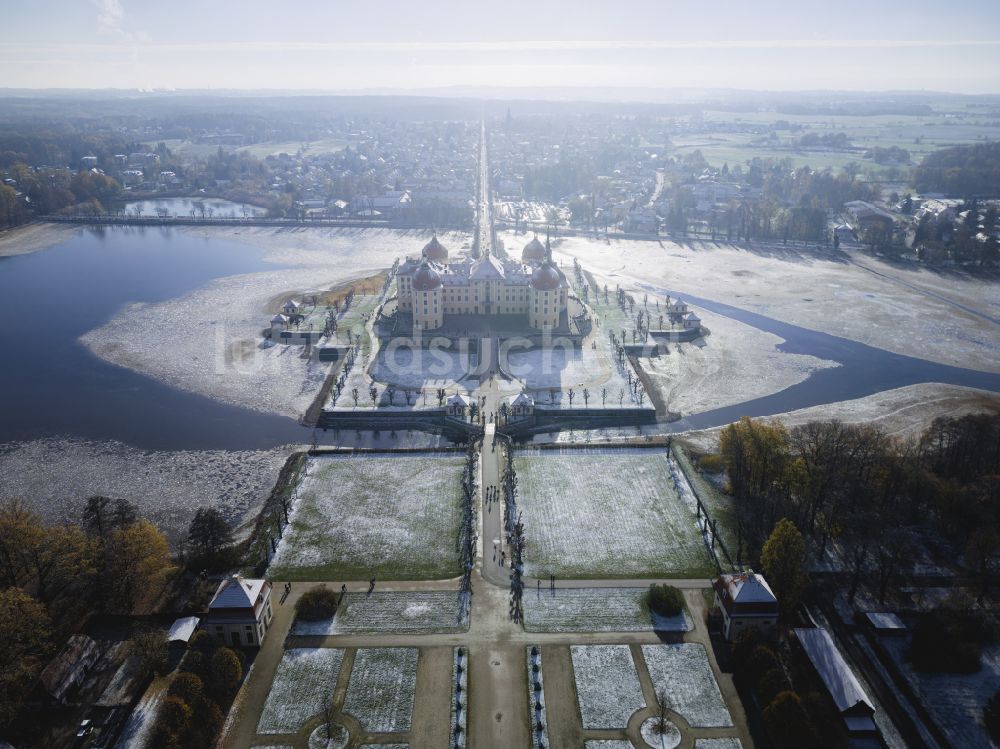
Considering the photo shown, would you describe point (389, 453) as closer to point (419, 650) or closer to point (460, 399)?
point (460, 399)

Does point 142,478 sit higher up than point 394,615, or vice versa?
point 394,615

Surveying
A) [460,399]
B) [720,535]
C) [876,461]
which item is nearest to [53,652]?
[460,399]

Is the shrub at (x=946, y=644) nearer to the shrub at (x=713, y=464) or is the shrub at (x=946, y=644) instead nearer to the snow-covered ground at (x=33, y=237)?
the shrub at (x=713, y=464)

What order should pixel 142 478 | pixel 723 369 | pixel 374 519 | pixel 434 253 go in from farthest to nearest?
pixel 434 253 < pixel 723 369 < pixel 142 478 < pixel 374 519

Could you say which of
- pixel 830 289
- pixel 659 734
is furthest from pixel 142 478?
pixel 830 289

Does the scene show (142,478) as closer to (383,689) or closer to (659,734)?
(383,689)

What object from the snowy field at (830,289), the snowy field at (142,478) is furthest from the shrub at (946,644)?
the snowy field at (830,289)
